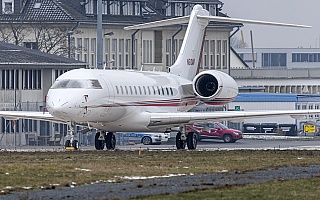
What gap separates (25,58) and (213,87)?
2479cm

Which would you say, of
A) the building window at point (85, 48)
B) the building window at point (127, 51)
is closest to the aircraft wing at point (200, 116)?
the building window at point (85, 48)

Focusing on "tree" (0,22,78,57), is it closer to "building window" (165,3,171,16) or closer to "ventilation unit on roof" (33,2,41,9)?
"ventilation unit on roof" (33,2,41,9)

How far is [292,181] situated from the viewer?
2667 centimetres

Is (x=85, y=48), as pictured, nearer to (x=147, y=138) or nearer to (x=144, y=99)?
(x=147, y=138)

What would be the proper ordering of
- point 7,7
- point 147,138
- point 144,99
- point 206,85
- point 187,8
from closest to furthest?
point 144,99, point 206,85, point 147,138, point 7,7, point 187,8

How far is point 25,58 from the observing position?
71750 mm

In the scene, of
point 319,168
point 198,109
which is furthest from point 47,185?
point 198,109

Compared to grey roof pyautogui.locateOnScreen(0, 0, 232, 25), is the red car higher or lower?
lower

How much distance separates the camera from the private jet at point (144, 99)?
43.2 meters

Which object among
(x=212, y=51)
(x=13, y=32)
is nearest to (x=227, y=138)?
(x=13, y=32)

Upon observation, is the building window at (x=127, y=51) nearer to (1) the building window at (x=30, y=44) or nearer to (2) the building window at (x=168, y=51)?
(2) the building window at (x=168, y=51)

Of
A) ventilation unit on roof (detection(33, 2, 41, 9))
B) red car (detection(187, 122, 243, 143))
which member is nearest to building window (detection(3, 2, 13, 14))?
ventilation unit on roof (detection(33, 2, 41, 9))

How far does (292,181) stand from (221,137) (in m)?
48.2

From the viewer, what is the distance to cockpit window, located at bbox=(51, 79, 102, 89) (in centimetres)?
4338
